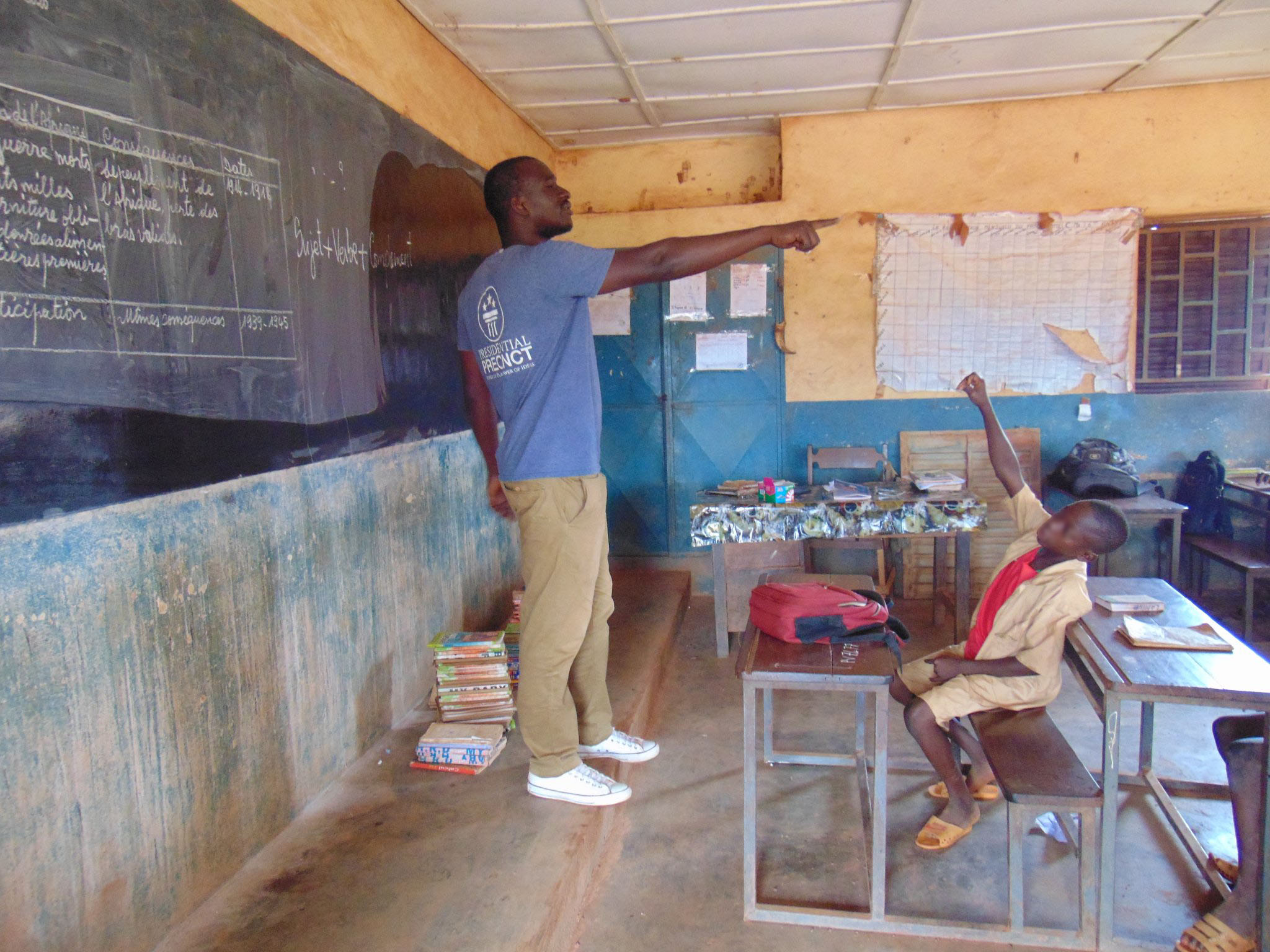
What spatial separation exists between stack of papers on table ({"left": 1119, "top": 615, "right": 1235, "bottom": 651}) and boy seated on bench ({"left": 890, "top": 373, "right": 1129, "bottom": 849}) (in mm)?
129

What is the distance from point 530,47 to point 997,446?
296cm

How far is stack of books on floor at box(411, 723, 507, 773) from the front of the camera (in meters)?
2.74

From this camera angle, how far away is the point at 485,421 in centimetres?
292

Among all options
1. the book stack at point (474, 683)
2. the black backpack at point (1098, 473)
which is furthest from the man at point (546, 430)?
the black backpack at point (1098, 473)

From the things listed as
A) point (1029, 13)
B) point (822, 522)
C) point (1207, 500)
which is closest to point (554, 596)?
point (822, 522)

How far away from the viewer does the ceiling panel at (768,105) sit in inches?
192

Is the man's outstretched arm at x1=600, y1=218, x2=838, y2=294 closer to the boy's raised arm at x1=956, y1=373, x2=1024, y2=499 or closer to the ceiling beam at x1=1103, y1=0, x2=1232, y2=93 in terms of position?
the boy's raised arm at x1=956, y1=373, x2=1024, y2=499

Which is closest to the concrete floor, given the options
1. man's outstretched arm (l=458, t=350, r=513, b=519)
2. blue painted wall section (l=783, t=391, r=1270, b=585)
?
man's outstretched arm (l=458, t=350, r=513, b=519)

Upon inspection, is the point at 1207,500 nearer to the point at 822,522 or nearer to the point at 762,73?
the point at 822,522

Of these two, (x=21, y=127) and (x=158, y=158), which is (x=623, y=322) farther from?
(x=21, y=127)

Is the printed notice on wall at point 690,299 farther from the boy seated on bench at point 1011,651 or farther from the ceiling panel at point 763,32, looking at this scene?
the boy seated on bench at point 1011,651

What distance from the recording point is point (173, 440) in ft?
6.59

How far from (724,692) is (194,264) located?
291cm

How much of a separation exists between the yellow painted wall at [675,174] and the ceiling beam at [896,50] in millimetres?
830
